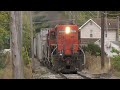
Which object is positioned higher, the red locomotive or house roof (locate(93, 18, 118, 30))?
house roof (locate(93, 18, 118, 30))

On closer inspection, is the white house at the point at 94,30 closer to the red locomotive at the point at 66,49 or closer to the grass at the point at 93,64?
the grass at the point at 93,64

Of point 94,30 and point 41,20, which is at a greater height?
point 41,20

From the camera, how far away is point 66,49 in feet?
75.4

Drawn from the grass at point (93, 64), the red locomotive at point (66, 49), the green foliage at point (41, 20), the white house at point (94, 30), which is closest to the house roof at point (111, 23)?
the white house at point (94, 30)

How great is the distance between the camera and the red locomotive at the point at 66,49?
74.3ft

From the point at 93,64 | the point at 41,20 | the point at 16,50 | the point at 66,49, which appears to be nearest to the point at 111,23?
the point at 41,20

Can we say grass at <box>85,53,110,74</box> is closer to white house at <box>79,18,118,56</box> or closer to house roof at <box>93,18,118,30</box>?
white house at <box>79,18,118,56</box>

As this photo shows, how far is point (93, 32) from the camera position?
199ft

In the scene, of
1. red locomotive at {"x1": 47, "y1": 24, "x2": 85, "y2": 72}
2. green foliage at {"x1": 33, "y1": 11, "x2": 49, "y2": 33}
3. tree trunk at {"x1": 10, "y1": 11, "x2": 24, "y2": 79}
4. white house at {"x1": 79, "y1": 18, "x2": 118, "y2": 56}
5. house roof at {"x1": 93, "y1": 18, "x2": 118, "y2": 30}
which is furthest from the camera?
house roof at {"x1": 93, "y1": 18, "x2": 118, "y2": 30}

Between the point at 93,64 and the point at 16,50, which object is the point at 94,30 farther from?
the point at 16,50

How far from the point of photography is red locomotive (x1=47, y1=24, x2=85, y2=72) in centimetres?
2266

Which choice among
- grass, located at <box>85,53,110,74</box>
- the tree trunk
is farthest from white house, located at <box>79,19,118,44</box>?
the tree trunk
